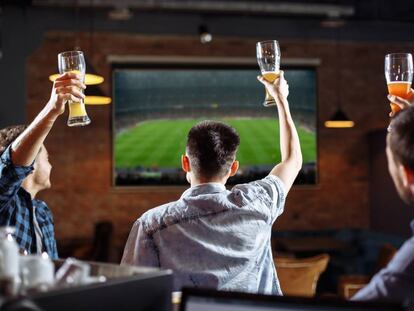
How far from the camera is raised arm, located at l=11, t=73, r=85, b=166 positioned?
5.59 feet

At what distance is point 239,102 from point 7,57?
2.87 m

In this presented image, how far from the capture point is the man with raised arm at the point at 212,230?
182cm

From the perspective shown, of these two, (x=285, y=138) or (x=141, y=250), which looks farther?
(x=285, y=138)

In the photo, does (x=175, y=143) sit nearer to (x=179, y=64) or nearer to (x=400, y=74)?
(x=179, y=64)

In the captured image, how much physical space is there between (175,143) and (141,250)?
6.24 metres

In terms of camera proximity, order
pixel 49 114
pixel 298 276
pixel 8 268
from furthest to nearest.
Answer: pixel 298 276 → pixel 49 114 → pixel 8 268

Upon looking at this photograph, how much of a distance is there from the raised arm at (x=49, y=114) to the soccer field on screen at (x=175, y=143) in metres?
6.07

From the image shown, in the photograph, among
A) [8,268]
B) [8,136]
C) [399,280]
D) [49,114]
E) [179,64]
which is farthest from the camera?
[179,64]

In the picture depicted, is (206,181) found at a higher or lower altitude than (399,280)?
higher

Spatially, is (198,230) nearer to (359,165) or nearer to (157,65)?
A: (157,65)

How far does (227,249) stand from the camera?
1834 mm

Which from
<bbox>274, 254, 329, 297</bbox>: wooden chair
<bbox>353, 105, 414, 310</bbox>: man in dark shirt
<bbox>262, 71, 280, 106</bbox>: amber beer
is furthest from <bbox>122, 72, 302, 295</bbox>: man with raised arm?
<bbox>274, 254, 329, 297</bbox>: wooden chair

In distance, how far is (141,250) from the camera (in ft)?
6.06

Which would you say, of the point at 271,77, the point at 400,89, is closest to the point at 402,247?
the point at 400,89
